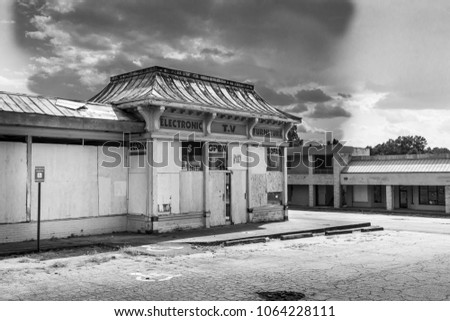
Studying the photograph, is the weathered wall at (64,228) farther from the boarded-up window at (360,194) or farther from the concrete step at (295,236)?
the boarded-up window at (360,194)

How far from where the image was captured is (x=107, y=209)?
16469 millimetres

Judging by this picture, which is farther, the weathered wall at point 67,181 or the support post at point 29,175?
the weathered wall at point 67,181

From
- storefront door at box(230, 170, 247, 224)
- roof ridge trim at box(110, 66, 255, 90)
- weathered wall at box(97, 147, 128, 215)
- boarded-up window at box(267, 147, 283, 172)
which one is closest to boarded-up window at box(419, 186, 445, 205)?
boarded-up window at box(267, 147, 283, 172)

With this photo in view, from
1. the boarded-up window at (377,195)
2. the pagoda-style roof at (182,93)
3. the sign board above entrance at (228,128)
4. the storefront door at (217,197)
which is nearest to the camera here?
the pagoda-style roof at (182,93)

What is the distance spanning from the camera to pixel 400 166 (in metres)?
40.2

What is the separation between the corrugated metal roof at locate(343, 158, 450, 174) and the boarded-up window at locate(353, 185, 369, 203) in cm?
219

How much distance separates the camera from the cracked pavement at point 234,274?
8.56m

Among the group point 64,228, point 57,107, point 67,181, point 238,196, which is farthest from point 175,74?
point 64,228

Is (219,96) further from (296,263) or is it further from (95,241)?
(296,263)

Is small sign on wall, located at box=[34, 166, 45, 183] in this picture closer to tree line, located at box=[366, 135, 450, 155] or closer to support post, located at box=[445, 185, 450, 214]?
support post, located at box=[445, 185, 450, 214]

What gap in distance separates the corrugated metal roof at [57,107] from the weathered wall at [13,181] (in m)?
1.08

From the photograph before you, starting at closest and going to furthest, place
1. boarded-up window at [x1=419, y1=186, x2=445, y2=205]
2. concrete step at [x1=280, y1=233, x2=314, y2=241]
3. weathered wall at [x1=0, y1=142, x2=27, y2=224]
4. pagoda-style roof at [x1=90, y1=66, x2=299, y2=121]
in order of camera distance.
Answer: weathered wall at [x1=0, y1=142, x2=27, y2=224], concrete step at [x1=280, y1=233, x2=314, y2=241], pagoda-style roof at [x1=90, y1=66, x2=299, y2=121], boarded-up window at [x1=419, y1=186, x2=445, y2=205]

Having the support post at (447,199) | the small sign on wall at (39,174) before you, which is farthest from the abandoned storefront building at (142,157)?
the support post at (447,199)

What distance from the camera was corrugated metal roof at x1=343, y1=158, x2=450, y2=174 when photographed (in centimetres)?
3812
